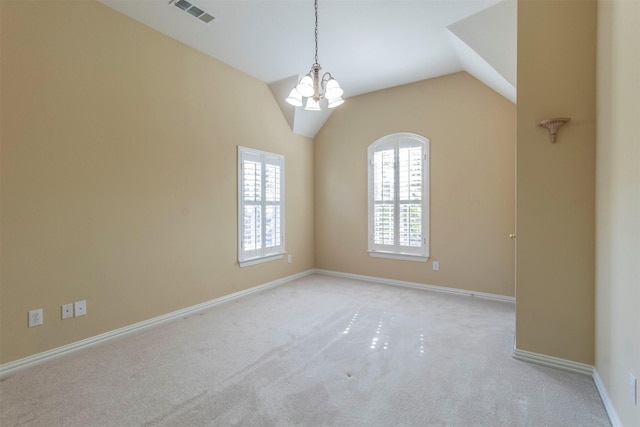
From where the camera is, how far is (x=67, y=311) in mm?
2656

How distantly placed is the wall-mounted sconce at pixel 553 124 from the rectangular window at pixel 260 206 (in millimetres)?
3346

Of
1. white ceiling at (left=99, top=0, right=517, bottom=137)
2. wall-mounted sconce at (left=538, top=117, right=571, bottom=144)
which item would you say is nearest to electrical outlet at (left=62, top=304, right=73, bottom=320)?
white ceiling at (left=99, top=0, right=517, bottom=137)

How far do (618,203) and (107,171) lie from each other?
12.7 feet

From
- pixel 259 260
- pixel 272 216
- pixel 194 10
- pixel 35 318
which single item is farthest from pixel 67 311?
pixel 194 10

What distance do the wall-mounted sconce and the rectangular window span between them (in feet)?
11.0

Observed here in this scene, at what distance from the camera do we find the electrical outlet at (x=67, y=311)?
2.63 meters

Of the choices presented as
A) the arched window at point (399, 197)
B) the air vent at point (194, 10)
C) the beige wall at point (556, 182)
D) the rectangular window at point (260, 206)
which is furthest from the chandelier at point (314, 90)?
the arched window at point (399, 197)

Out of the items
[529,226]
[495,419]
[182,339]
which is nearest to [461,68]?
[529,226]

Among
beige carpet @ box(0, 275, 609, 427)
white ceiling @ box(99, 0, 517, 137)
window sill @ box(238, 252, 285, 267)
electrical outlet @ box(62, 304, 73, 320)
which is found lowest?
beige carpet @ box(0, 275, 609, 427)

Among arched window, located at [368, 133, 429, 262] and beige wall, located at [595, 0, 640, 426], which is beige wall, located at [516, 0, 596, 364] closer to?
beige wall, located at [595, 0, 640, 426]

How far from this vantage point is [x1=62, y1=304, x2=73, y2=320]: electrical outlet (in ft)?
8.64

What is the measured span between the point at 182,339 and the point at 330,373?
150 centimetres

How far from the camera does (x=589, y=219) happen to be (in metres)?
2.25

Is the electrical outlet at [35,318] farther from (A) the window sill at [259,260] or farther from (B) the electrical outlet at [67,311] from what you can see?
(A) the window sill at [259,260]
